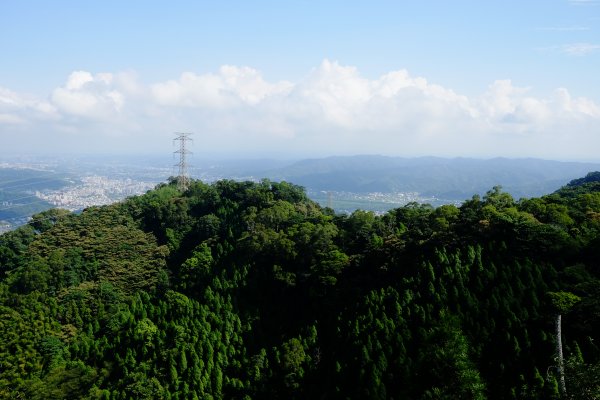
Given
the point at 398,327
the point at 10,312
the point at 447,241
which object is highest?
the point at 447,241

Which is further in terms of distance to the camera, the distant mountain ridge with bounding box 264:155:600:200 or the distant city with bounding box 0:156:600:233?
the distant mountain ridge with bounding box 264:155:600:200

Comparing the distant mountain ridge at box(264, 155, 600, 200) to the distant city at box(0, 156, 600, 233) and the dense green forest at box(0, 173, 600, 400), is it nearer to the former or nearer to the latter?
the distant city at box(0, 156, 600, 233)

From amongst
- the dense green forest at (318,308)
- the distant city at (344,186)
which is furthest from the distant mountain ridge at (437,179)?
the dense green forest at (318,308)

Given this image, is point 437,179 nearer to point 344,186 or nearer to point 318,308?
point 344,186

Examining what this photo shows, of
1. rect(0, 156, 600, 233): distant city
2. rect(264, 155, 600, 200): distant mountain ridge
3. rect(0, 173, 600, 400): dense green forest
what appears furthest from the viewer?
rect(264, 155, 600, 200): distant mountain ridge

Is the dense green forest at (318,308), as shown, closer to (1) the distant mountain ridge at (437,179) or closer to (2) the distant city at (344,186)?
(2) the distant city at (344,186)

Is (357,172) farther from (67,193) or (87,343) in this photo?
(87,343)

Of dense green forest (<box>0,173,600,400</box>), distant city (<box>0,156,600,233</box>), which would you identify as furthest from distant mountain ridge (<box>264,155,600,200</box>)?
dense green forest (<box>0,173,600,400</box>)

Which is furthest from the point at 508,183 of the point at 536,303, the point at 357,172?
the point at 536,303
